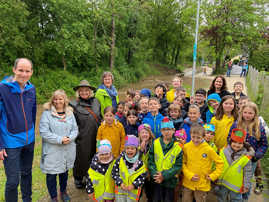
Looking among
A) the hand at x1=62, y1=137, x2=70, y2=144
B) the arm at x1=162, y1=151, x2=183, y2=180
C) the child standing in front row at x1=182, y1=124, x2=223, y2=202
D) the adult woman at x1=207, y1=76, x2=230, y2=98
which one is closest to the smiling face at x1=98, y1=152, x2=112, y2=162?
the hand at x1=62, y1=137, x2=70, y2=144

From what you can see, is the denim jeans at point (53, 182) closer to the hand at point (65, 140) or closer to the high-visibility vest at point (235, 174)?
the hand at point (65, 140)

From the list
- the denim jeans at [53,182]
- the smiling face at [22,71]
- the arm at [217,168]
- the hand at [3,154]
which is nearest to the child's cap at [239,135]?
the arm at [217,168]

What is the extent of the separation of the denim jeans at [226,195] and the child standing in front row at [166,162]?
2.31 ft

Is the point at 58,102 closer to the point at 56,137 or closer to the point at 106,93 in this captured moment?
the point at 56,137

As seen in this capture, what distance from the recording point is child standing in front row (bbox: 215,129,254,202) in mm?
2896

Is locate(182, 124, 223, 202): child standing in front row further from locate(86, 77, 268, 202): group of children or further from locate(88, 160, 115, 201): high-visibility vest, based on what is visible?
locate(88, 160, 115, 201): high-visibility vest

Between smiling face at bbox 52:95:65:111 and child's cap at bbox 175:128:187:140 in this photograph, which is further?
child's cap at bbox 175:128:187:140

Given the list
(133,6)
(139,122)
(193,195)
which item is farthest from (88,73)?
(193,195)

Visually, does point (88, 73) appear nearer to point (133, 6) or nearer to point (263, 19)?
point (133, 6)

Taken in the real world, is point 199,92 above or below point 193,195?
above

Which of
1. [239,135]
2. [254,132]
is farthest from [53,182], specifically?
[254,132]

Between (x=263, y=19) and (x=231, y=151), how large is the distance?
29.5 m

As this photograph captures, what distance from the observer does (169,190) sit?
3141 millimetres

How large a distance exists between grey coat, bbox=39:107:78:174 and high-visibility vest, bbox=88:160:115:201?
591 mm
